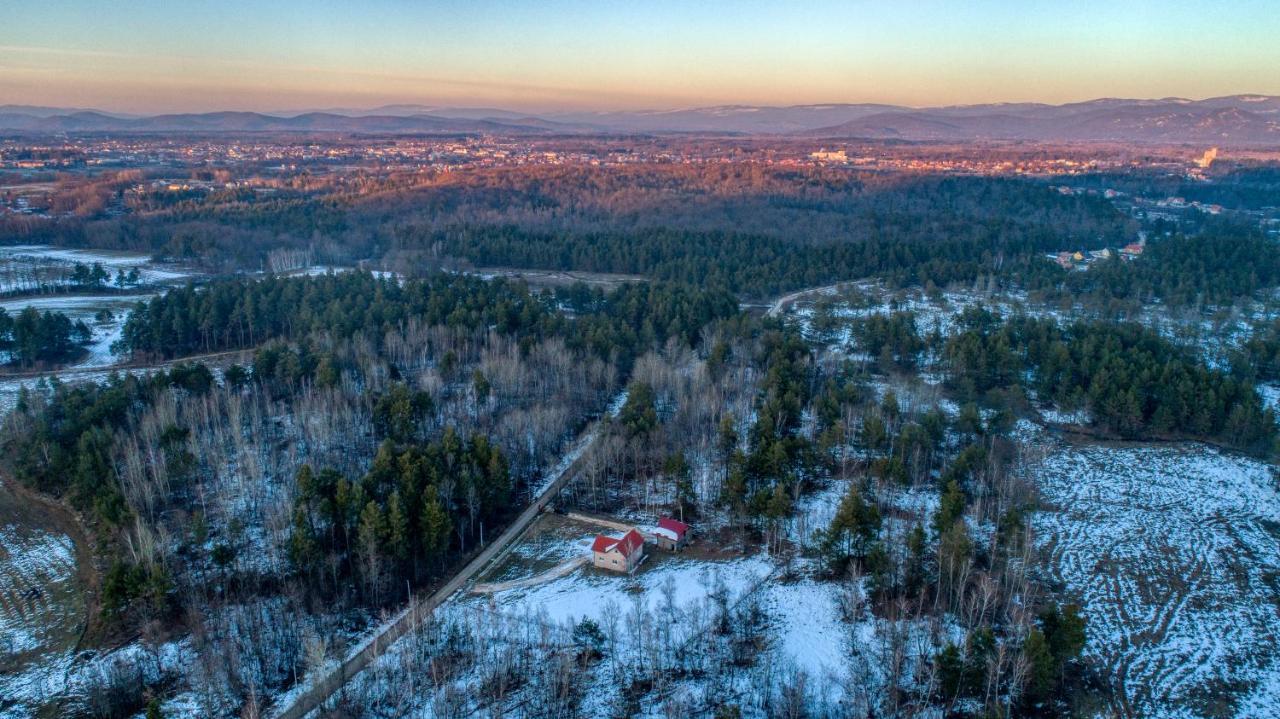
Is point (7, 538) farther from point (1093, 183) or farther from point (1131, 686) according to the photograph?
point (1093, 183)

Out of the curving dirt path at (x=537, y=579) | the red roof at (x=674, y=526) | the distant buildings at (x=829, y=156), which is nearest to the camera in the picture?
the curving dirt path at (x=537, y=579)

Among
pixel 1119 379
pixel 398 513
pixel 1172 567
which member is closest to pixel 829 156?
pixel 1119 379

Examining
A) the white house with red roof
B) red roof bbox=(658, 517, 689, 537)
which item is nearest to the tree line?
red roof bbox=(658, 517, 689, 537)

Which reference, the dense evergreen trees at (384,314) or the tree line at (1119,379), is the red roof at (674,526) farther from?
the tree line at (1119,379)

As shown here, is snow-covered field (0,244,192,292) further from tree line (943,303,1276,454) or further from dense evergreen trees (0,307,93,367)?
tree line (943,303,1276,454)

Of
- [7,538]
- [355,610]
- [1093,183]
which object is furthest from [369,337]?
[1093,183]

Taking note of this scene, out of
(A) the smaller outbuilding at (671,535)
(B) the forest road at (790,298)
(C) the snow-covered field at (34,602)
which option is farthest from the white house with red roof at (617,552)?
(B) the forest road at (790,298)
